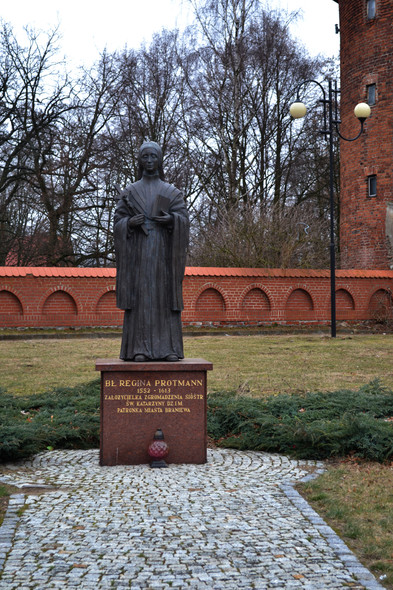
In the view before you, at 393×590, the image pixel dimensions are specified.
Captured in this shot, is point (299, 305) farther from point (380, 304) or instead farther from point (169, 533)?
point (169, 533)

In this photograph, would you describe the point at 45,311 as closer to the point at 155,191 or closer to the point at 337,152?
the point at 155,191

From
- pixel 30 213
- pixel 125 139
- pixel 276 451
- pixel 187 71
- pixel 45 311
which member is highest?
pixel 187 71

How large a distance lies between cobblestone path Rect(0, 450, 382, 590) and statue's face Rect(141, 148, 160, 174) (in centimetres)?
289

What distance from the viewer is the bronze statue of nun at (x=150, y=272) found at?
20.9 ft

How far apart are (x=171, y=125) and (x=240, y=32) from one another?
18.6 ft

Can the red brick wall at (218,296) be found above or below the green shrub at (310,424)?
above

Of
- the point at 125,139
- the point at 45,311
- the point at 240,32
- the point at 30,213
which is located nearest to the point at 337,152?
the point at 240,32

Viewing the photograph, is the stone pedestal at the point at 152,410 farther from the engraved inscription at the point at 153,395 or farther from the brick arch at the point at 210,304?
the brick arch at the point at 210,304

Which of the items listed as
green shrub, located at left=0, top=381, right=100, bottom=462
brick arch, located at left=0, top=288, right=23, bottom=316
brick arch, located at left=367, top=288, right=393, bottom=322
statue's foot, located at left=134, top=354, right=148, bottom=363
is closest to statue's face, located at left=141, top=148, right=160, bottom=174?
statue's foot, located at left=134, top=354, right=148, bottom=363

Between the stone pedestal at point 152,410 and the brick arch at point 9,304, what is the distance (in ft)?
54.7

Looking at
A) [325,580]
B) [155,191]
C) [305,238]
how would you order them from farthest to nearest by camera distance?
1. [305,238]
2. [155,191]
3. [325,580]

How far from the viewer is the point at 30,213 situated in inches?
1437

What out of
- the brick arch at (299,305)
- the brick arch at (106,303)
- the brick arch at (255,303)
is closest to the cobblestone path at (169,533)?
the brick arch at (106,303)

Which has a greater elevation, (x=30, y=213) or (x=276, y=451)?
(x=30, y=213)
